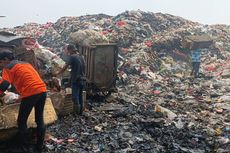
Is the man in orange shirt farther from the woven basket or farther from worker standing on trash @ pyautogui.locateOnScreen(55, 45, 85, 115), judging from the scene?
worker standing on trash @ pyautogui.locateOnScreen(55, 45, 85, 115)

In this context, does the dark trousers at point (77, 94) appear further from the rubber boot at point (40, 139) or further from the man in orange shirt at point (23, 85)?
the man in orange shirt at point (23, 85)

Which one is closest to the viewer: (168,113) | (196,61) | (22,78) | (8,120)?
(22,78)

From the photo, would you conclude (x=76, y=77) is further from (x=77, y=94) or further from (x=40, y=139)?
(x=40, y=139)

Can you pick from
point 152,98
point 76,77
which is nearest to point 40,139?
point 76,77

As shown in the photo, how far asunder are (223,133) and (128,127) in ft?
6.99

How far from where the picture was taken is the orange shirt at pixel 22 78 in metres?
5.11

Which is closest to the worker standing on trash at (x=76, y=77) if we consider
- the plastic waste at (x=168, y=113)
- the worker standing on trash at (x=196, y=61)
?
the plastic waste at (x=168, y=113)

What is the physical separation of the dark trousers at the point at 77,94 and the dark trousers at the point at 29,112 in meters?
2.23

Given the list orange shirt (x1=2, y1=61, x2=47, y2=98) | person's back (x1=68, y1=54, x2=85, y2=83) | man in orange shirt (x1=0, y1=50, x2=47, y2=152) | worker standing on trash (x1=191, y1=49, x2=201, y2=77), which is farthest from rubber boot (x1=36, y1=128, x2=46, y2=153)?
worker standing on trash (x1=191, y1=49, x2=201, y2=77)

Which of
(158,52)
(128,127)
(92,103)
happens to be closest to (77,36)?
(92,103)

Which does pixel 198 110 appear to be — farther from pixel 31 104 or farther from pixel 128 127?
pixel 31 104

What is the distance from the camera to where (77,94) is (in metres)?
7.91

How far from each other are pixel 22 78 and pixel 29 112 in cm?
55

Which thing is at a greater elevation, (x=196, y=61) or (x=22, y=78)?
(x=22, y=78)
